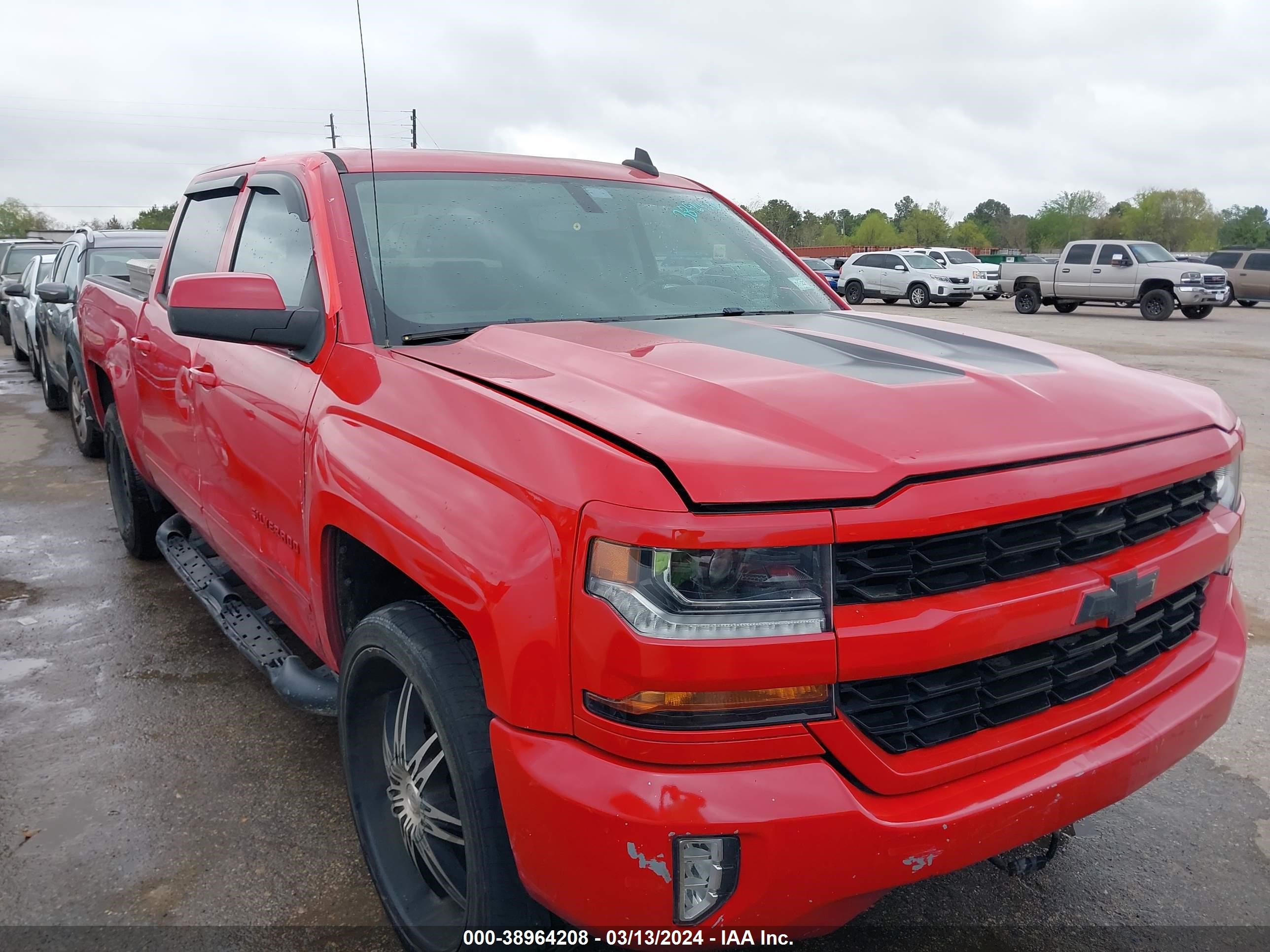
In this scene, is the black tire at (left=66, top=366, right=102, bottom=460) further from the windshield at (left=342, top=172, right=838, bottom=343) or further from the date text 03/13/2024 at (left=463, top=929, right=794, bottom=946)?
the date text 03/13/2024 at (left=463, top=929, right=794, bottom=946)

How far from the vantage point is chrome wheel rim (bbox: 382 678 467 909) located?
2080 mm

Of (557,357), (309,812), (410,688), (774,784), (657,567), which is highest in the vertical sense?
(557,357)

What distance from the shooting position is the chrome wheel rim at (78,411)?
307 inches

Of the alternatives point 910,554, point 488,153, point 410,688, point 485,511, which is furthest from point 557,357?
point 488,153

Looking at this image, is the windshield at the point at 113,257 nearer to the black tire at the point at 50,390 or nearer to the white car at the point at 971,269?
the black tire at the point at 50,390

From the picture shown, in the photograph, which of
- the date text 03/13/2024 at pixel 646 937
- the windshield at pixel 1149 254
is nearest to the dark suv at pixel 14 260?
the date text 03/13/2024 at pixel 646 937

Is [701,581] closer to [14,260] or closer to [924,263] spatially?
[14,260]

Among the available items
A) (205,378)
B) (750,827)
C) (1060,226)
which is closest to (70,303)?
(205,378)

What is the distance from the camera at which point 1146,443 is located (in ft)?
6.56

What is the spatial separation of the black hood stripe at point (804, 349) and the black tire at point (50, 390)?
935 centimetres

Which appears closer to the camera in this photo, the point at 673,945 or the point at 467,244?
the point at 673,945

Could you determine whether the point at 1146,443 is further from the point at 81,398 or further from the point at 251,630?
the point at 81,398

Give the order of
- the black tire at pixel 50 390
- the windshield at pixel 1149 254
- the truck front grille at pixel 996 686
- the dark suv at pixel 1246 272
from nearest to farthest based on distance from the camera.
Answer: the truck front grille at pixel 996 686
the black tire at pixel 50 390
the windshield at pixel 1149 254
the dark suv at pixel 1246 272

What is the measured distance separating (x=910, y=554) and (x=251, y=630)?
250 cm
